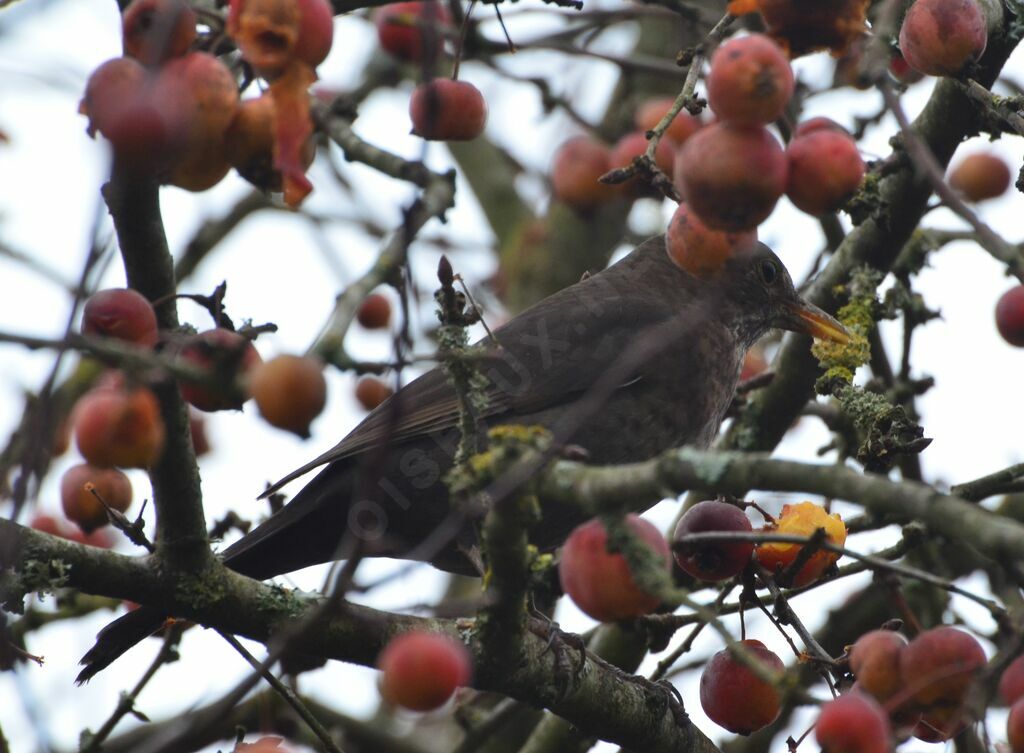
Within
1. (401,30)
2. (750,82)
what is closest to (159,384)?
(750,82)

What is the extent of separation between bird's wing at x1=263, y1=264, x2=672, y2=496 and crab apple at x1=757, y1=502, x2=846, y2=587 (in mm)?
1444

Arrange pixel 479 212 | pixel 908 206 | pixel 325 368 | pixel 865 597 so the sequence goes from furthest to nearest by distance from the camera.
→ 1. pixel 479 212
2. pixel 865 597
3. pixel 908 206
4. pixel 325 368

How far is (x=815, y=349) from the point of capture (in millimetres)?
3766

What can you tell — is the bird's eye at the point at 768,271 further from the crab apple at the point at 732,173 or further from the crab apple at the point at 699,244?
the crab apple at the point at 732,173

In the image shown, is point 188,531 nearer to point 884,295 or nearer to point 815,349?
point 815,349

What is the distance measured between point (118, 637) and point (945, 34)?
8.51 feet

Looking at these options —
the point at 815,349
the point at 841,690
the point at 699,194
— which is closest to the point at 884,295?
the point at 815,349

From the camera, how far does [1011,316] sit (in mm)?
3840

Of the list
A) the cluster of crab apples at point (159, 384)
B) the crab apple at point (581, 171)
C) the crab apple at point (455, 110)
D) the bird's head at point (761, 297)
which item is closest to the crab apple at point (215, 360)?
the cluster of crab apples at point (159, 384)

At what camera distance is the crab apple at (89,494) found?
3.59 meters

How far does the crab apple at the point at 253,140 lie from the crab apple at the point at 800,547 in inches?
57.4

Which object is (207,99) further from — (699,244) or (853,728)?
(853,728)

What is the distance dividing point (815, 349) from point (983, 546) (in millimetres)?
2003

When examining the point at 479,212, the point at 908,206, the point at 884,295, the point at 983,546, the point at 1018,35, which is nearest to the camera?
the point at 983,546
